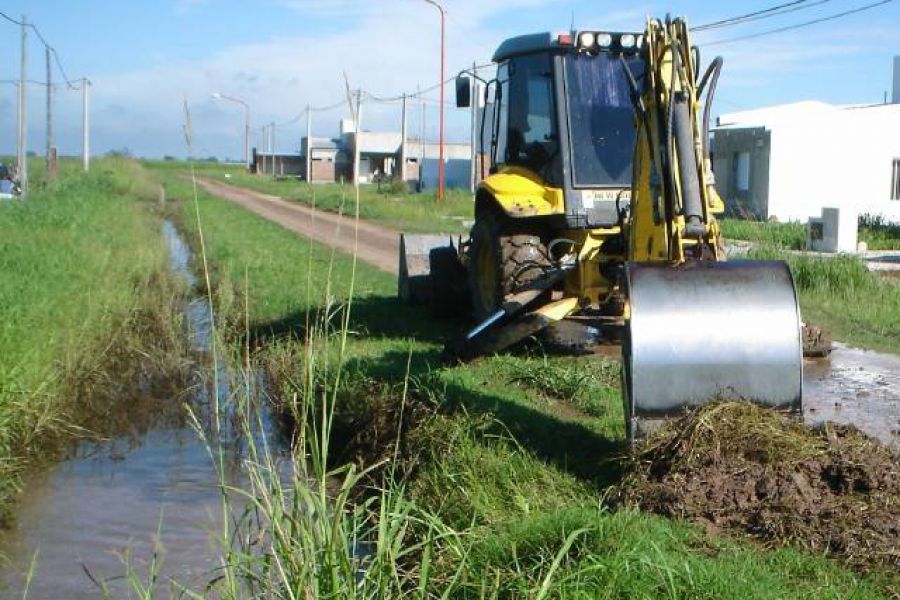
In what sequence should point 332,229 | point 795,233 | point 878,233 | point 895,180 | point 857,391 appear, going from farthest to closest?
point 895,180 < point 332,229 < point 878,233 < point 795,233 < point 857,391

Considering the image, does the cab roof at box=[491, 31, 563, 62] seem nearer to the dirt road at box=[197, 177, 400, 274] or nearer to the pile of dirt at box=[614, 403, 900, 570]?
the dirt road at box=[197, 177, 400, 274]

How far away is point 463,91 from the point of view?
11.4 metres

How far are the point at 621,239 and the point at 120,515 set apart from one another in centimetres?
425

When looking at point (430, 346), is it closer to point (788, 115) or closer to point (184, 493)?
point (184, 493)

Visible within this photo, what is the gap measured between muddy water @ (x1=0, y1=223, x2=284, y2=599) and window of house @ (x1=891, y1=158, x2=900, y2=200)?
974 inches

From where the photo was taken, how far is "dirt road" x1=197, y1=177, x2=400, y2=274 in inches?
861

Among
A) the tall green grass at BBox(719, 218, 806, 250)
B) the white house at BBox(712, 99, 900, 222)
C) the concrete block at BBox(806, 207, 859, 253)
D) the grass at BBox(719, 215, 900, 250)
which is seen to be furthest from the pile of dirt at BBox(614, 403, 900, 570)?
the white house at BBox(712, 99, 900, 222)

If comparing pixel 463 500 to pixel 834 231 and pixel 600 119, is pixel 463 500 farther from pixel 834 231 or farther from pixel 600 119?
pixel 834 231

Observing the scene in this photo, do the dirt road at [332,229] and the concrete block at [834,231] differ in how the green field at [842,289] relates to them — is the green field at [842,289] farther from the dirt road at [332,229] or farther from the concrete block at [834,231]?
the dirt road at [332,229]

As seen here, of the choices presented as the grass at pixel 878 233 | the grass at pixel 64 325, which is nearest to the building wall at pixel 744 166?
the grass at pixel 878 233

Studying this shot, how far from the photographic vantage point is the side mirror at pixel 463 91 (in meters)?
11.3

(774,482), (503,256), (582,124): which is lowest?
(774,482)

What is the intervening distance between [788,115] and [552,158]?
23.4 meters

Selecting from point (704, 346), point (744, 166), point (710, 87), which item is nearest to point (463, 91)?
point (710, 87)
